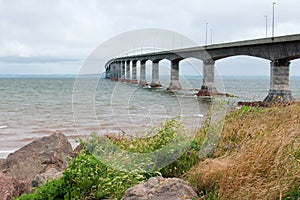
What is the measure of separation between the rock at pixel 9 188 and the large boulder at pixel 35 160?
2.88 feet

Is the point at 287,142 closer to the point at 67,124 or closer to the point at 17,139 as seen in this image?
the point at 17,139

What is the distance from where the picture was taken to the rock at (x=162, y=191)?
465 centimetres

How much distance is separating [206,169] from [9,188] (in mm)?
3523

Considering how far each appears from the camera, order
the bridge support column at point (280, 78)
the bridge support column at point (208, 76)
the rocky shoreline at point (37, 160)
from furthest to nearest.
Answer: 1. the bridge support column at point (208, 76)
2. the bridge support column at point (280, 78)
3. the rocky shoreline at point (37, 160)

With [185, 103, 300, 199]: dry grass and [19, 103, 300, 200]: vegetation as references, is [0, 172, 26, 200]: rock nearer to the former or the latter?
[19, 103, 300, 200]: vegetation

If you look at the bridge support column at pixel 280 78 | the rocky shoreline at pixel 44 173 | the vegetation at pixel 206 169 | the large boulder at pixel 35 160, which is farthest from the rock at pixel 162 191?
the bridge support column at pixel 280 78

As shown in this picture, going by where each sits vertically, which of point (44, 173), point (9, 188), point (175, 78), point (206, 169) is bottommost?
point (9, 188)

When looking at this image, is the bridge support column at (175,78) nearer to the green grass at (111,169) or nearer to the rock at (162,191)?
the green grass at (111,169)

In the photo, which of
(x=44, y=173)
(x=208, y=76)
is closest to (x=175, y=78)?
(x=208, y=76)

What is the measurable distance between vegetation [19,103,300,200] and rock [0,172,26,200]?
80 centimetres

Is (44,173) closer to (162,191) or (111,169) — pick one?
(111,169)

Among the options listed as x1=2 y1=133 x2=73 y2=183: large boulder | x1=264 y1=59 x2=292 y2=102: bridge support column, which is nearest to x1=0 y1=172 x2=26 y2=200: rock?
x1=2 y1=133 x2=73 y2=183: large boulder

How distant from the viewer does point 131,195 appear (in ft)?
15.7

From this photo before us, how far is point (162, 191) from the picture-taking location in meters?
4.72
